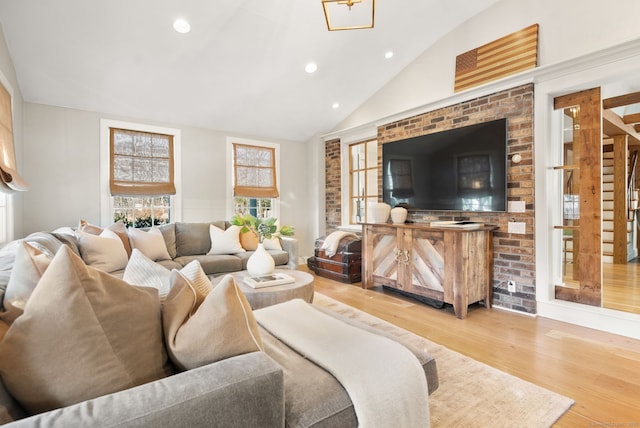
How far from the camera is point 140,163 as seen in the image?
14.8 feet

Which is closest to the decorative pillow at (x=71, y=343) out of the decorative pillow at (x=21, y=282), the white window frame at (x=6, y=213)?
the decorative pillow at (x=21, y=282)

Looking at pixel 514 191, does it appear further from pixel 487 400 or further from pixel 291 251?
pixel 291 251

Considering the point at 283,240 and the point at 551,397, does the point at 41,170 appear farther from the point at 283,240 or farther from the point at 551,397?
the point at 551,397

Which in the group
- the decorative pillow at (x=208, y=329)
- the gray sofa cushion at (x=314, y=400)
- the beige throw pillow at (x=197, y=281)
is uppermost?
the beige throw pillow at (x=197, y=281)

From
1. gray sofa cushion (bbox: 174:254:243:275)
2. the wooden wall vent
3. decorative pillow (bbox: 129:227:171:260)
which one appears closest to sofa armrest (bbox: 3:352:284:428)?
gray sofa cushion (bbox: 174:254:243:275)

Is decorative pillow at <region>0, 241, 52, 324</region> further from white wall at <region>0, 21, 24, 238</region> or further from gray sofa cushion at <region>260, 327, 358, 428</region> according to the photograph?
white wall at <region>0, 21, 24, 238</region>

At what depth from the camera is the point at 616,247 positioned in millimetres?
5359

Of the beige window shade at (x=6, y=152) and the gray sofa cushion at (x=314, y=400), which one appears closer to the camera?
the gray sofa cushion at (x=314, y=400)

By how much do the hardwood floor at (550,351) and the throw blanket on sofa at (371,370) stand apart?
3.32 feet

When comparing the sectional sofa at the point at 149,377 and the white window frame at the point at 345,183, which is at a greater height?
the white window frame at the point at 345,183

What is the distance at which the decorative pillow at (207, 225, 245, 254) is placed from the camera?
414 centimetres

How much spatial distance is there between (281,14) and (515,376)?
378 cm

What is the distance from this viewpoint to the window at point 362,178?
208 inches

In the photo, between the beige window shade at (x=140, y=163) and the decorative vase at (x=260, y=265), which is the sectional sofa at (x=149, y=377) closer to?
the decorative vase at (x=260, y=265)
